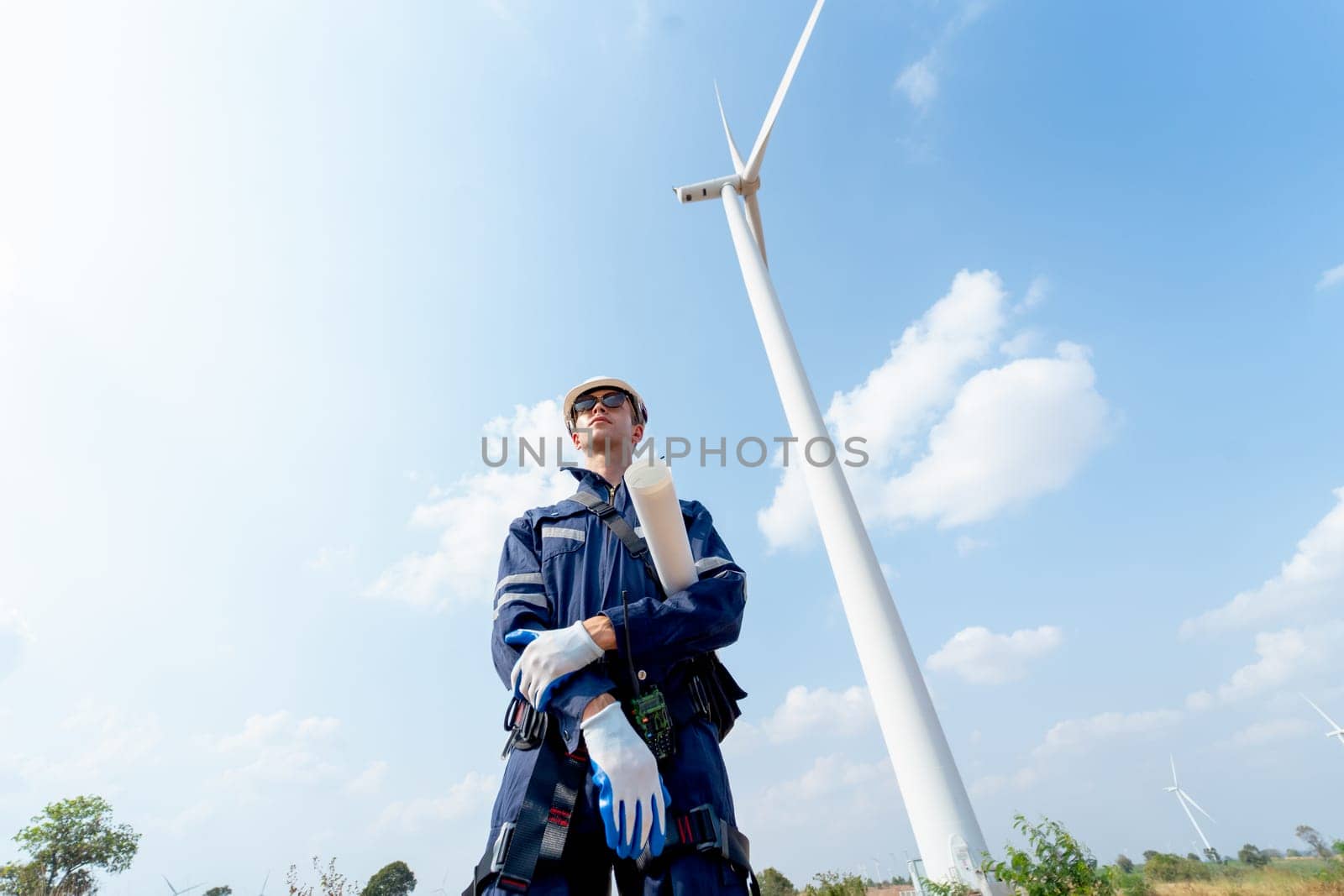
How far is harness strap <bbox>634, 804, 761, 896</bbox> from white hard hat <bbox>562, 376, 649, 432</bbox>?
9.31ft

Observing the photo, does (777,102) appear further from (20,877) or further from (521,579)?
(20,877)

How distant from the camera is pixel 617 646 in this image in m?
3.26

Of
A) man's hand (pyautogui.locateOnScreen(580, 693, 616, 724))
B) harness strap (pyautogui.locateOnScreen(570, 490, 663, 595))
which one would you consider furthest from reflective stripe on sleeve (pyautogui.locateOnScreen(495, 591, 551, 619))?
man's hand (pyautogui.locateOnScreen(580, 693, 616, 724))

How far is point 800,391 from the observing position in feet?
43.6

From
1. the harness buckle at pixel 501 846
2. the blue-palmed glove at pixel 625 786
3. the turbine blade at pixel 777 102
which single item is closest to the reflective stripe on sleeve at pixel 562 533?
the blue-palmed glove at pixel 625 786

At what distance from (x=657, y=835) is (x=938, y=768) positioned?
754 centimetres

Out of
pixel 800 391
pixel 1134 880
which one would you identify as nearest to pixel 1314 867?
pixel 1134 880

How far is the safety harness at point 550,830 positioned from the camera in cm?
296

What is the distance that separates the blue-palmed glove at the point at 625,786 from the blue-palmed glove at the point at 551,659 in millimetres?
241

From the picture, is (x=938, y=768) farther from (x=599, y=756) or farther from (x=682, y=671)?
(x=599, y=756)

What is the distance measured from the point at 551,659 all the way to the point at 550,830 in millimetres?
721

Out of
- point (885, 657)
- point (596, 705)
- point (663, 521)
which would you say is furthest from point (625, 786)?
point (885, 657)

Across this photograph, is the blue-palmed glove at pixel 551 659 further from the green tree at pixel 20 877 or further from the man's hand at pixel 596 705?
the green tree at pixel 20 877

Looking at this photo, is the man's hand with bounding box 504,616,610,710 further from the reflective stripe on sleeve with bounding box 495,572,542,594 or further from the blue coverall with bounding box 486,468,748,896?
the reflective stripe on sleeve with bounding box 495,572,542,594
